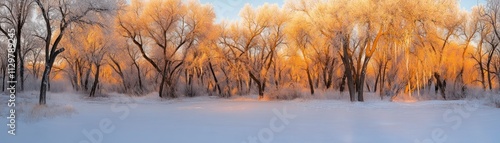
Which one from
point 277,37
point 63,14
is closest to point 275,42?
point 277,37

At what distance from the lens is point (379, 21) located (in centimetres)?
1762

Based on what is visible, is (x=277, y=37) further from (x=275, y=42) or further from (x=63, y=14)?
(x=63, y=14)

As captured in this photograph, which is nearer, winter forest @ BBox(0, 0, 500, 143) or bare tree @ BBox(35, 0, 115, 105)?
bare tree @ BBox(35, 0, 115, 105)

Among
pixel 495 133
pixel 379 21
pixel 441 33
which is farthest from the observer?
pixel 441 33

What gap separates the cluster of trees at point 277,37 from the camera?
1761cm

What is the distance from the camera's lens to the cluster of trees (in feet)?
57.8

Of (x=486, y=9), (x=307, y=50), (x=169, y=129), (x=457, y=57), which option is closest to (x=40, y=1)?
(x=169, y=129)

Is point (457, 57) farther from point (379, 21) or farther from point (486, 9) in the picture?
point (379, 21)

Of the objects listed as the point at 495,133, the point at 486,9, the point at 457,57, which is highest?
the point at 486,9

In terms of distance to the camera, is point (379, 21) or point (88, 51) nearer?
point (379, 21)

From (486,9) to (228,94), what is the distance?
718 inches

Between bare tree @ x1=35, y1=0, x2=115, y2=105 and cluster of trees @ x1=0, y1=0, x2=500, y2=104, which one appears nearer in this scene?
bare tree @ x1=35, y1=0, x2=115, y2=105

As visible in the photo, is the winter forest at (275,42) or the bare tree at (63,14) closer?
the bare tree at (63,14)

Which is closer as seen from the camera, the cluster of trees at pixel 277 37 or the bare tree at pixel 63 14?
the bare tree at pixel 63 14
